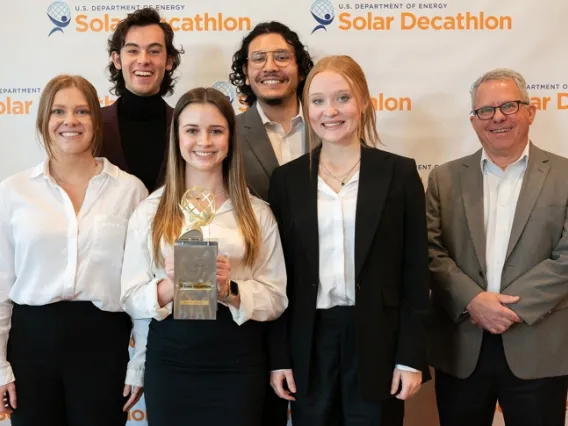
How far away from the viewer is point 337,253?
73.1 inches

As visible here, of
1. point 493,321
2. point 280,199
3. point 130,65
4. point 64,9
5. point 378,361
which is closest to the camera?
point 378,361

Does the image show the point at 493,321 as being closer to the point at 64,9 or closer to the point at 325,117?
the point at 325,117

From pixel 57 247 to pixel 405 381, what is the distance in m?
1.22

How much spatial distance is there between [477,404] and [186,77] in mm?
2034

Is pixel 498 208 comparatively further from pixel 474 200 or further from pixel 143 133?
pixel 143 133

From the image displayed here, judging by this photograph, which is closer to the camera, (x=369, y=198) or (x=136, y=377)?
(x=369, y=198)

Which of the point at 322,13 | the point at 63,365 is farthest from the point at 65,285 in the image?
the point at 322,13

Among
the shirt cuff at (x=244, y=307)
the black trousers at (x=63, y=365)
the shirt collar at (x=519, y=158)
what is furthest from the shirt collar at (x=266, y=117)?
the black trousers at (x=63, y=365)

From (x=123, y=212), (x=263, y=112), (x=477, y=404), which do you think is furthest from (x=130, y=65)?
(x=477, y=404)

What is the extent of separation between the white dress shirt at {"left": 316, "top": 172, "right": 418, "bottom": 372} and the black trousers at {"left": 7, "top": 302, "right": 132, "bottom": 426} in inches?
29.8

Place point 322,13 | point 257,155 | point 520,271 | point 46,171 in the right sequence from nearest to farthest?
point 46,171
point 520,271
point 257,155
point 322,13

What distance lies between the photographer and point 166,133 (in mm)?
2498

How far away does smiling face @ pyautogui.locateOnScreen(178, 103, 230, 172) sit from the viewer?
1.85 meters

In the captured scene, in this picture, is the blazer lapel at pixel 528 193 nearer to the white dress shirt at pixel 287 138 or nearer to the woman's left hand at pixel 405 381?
the woman's left hand at pixel 405 381
